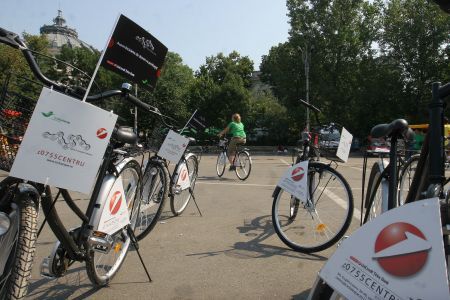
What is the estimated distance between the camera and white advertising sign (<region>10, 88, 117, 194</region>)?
2.05m

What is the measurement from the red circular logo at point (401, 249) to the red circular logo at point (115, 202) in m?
1.92

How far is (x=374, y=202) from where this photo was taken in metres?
3.71

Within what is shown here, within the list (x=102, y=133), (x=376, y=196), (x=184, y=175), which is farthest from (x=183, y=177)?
(x=102, y=133)

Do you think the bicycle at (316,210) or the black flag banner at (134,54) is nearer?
the black flag banner at (134,54)

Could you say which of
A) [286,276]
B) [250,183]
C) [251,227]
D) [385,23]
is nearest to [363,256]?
[286,276]

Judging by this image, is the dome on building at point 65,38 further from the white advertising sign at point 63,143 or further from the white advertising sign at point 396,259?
the white advertising sign at point 396,259

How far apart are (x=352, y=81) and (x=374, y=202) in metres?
34.4

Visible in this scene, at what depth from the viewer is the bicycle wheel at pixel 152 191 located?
14.6ft

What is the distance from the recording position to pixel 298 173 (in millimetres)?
4180

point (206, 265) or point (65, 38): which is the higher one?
point (65, 38)

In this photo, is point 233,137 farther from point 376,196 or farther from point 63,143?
point 63,143

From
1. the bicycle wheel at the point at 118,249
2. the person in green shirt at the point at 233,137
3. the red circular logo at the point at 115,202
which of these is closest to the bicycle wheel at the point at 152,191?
the bicycle wheel at the point at 118,249

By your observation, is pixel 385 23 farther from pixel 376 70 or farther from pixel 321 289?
pixel 321 289

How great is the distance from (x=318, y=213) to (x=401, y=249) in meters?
3.23
